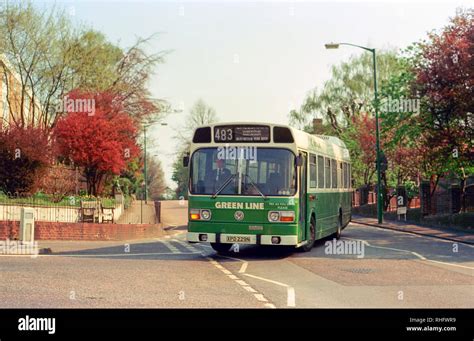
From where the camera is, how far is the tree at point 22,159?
2769 centimetres

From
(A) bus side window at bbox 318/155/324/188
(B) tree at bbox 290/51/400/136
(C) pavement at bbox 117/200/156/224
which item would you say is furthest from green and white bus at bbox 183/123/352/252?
(B) tree at bbox 290/51/400/136

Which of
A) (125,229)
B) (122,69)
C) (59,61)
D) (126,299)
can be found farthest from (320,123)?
(126,299)

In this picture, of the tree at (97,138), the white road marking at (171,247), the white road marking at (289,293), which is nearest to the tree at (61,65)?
the tree at (97,138)

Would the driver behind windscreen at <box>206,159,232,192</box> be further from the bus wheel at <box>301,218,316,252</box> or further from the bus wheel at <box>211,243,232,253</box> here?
the bus wheel at <box>301,218,316,252</box>

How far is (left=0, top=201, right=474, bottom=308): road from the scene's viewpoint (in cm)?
1080

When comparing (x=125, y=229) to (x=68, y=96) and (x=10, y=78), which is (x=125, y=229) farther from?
(x=10, y=78)

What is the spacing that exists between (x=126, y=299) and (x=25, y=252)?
389 inches

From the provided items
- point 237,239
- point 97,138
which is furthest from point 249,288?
point 97,138

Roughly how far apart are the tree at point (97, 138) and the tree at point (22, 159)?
18.9 ft

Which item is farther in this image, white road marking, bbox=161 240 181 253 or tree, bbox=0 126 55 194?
tree, bbox=0 126 55 194

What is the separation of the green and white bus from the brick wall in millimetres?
8897

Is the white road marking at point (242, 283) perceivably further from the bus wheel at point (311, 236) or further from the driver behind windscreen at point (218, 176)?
the bus wheel at point (311, 236)

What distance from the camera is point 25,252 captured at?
19.6m
